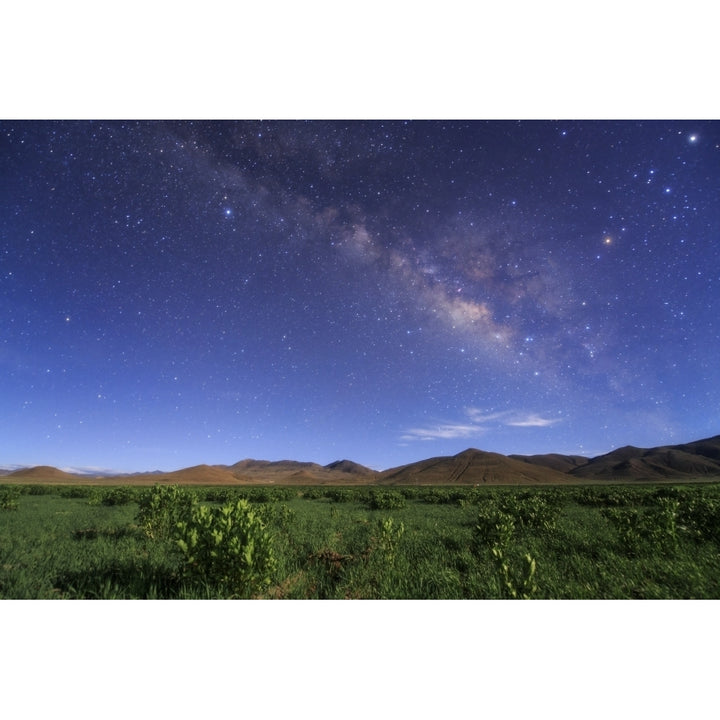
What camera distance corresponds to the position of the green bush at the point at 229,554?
4.47 meters

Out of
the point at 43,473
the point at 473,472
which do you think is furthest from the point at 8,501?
the point at 473,472

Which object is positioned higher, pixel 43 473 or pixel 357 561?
pixel 357 561

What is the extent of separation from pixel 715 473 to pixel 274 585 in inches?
6311

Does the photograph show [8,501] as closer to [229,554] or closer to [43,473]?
[229,554]

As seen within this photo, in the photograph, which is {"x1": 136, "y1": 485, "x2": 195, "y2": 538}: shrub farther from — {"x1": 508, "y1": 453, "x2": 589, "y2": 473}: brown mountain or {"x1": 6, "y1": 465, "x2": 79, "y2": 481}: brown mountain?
{"x1": 508, "y1": 453, "x2": 589, "y2": 473}: brown mountain

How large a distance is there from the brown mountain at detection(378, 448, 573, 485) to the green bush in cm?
10631

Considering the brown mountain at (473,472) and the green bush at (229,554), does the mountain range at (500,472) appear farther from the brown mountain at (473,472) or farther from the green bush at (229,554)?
the green bush at (229,554)

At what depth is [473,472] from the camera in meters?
120

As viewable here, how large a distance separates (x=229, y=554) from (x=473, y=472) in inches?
5082

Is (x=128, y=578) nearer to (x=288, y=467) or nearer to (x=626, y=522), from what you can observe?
(x=626, y=522)

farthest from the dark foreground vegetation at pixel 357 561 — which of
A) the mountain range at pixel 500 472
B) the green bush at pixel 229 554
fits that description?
the mountain range at pixel 500 472

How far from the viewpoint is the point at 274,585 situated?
5.27 metres

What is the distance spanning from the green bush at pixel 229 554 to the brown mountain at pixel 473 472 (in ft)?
349

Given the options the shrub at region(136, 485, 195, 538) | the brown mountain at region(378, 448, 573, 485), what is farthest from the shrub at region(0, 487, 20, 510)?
the brown mountain at region(378, 448, 573, 485)
